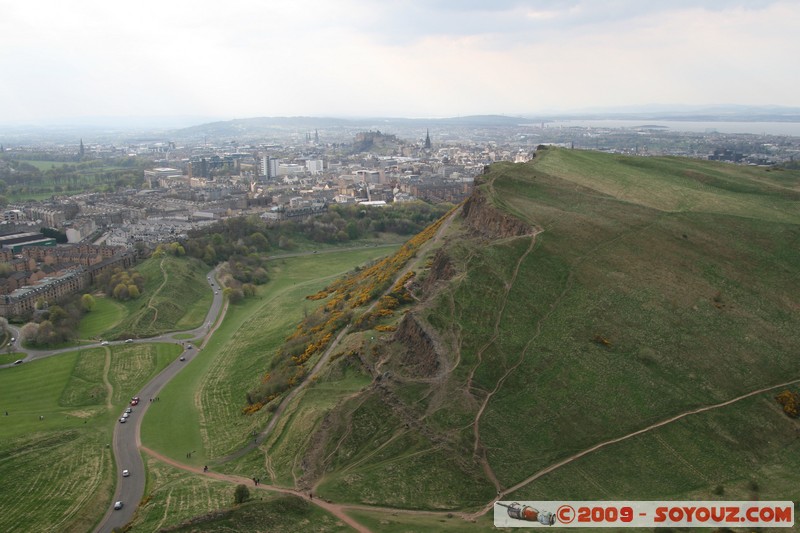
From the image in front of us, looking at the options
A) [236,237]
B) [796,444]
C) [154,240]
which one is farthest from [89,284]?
[796,444]

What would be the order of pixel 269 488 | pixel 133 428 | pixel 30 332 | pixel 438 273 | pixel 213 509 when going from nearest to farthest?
pixel 213 509, pixel 269 488, pixel 133 428, pixel 438 273, pixel 30 332

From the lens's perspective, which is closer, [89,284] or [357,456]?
[357,456]

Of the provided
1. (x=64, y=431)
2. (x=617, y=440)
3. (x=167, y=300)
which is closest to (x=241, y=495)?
(x=617, y=440)

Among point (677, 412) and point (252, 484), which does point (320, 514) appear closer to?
point (252, 484)

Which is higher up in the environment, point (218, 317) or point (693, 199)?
point (693, 199)

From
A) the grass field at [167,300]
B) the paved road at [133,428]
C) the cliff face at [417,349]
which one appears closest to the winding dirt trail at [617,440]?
the cliff face at [417,349]

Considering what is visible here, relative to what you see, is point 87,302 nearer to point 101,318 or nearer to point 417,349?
point 101,318

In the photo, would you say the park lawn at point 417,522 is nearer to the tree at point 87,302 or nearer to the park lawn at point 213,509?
the park lawn at point 213,509
